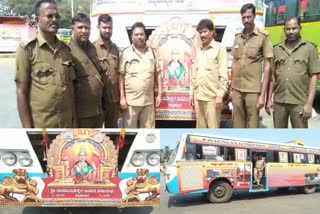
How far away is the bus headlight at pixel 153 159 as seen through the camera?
2207mm

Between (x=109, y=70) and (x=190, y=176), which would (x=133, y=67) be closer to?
(x=109, y=70)

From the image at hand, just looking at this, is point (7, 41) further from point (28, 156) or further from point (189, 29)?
point (28, 156)

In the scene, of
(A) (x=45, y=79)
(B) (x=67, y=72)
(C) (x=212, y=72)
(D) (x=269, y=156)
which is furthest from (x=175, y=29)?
(D) (x=269, y=156)

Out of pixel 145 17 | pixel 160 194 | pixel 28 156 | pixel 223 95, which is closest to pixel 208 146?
pixel 160 194

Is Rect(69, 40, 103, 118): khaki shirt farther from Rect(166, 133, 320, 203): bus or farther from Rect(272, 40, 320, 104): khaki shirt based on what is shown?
Rect(272, 40, 320, 104): khaki shirt

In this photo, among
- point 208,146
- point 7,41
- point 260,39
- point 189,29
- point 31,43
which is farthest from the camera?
point 7,41

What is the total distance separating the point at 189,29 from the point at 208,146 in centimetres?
196

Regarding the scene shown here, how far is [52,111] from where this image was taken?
8.39ft

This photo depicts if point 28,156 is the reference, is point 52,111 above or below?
above

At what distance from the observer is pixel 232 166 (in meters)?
2.21

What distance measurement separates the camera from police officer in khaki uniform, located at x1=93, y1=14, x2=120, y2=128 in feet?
11.2

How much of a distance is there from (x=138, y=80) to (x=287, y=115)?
50.9 inches

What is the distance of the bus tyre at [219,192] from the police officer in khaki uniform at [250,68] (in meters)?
1.47

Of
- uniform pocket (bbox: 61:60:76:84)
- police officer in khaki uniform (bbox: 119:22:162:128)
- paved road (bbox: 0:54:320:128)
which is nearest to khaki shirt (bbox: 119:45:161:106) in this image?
police officer in khaki uniform (bbox: 119:22:162:128)
